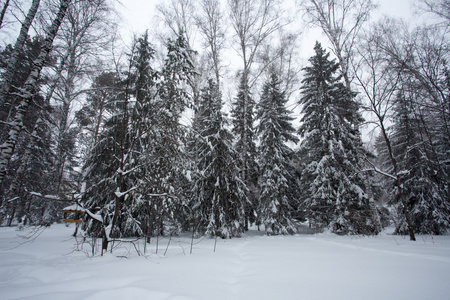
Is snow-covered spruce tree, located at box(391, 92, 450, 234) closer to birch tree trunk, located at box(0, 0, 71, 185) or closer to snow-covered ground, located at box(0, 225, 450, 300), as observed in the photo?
snow-covered ground, located at box(0, 225, 450, 300)

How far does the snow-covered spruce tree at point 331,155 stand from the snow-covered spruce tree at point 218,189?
4.89 m

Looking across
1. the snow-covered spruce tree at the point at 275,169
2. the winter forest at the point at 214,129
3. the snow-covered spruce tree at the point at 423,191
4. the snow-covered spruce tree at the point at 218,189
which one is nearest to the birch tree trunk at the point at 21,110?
the winter forest at the point at 214,129

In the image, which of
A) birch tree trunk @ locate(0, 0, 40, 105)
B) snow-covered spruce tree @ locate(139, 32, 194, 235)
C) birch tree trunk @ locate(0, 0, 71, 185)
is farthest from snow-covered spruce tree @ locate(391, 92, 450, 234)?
birch tree trunk @ locate(0, 0, 40, 105)

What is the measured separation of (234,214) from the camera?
11.0 m

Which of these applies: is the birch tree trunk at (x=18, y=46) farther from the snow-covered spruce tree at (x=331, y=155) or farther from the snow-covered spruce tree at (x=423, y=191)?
the snow-covered spruce tree at (x=423, y=191)

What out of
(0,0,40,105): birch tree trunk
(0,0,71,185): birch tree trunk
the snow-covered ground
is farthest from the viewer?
(0,0,40,105): birch tree trunk

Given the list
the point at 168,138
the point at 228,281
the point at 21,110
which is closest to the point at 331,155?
the point at 168,138

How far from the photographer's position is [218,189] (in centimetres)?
1055

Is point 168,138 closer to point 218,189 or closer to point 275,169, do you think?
point 218,189

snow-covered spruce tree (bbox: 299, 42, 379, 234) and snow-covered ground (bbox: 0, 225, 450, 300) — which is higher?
snow-covered spruce tree (bbox: 299, 42, 379, 234)

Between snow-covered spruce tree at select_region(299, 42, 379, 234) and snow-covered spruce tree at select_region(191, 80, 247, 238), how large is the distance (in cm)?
489

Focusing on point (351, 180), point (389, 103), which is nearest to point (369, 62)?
point (389, 103)

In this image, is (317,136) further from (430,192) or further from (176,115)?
(176,115)

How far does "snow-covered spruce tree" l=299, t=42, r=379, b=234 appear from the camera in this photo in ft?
35.0
